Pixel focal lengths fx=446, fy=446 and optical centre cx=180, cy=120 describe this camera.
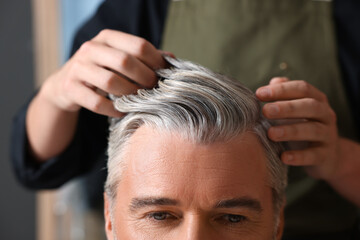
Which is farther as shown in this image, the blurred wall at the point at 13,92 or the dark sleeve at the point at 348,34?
the blurred wall at the point at 13,92

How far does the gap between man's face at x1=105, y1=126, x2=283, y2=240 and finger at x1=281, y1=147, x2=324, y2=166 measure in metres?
0.05

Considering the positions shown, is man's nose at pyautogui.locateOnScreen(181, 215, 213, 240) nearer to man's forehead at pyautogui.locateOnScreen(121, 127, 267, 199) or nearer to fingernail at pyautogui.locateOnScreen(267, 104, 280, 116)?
man's forehead at pyautogui.locateOnScreen(121, 127, 267, 199)

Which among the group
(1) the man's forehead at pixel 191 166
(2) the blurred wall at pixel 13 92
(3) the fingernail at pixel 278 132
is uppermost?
(3) the fingernail at pixel 278 132

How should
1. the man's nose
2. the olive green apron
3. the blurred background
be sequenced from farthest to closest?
the blurred background
the olive green apron
the man's nose

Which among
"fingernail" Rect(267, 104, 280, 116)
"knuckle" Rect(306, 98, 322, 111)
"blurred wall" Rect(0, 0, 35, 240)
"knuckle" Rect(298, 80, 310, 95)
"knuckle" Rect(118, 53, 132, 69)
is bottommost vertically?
"blurred wall" Rect(0, 0, 35, 240)

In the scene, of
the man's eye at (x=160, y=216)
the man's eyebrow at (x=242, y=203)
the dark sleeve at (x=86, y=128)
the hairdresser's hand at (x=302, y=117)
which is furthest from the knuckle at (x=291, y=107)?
the dark sleeve at (x=86, y=128)

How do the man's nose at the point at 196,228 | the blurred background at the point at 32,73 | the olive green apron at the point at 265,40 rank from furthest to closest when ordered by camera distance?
the blurred background at the point at 32,73
the olive green apron at the point at 265,40
the man's nose at the point at 196,228

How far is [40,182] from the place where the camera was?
1082 millimetres

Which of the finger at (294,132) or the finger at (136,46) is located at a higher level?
the finger at (136,46)

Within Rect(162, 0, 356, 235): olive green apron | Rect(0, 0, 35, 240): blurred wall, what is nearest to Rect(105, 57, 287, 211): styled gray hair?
Rect(162, 0, 356, 235): olive green apron

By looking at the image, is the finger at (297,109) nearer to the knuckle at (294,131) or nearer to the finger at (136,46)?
the knuckle at (294,131)

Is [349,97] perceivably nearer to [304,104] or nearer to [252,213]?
[304,104]

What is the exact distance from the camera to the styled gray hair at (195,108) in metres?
0.71

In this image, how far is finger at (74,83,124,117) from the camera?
0.74 m
